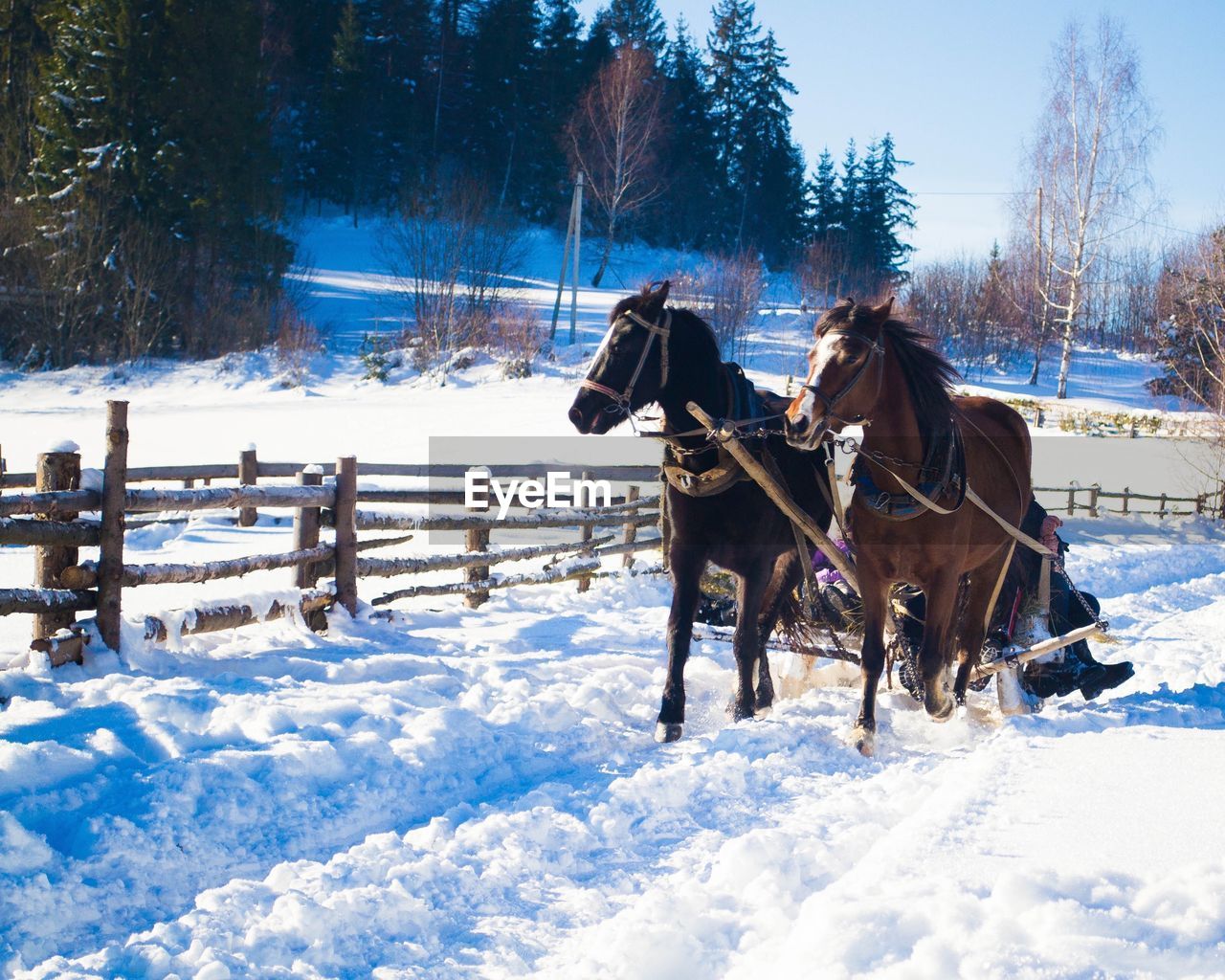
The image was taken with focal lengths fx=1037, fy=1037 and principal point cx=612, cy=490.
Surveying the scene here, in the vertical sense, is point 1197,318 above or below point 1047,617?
above

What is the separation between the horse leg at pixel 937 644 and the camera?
5020mm

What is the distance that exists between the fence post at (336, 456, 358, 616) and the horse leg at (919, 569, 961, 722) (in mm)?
3758

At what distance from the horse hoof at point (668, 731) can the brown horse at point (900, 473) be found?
2.79ft

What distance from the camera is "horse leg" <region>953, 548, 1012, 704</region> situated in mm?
5625

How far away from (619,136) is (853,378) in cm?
3616

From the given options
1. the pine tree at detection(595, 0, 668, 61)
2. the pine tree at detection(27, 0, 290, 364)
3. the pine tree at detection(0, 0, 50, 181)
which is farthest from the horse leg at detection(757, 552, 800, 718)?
the pine tree at detection(595, 0, 668, 61)

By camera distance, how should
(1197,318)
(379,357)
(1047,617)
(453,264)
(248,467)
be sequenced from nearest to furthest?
(1047,617) < (248,467) < (1197,318) < (379,357) < (453,264)

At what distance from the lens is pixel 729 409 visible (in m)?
5.25

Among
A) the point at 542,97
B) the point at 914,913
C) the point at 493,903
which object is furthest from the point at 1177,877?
the point at 542,97

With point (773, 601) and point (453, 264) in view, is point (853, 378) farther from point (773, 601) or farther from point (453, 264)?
point (453, 264)

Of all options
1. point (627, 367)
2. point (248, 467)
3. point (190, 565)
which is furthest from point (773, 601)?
point (248, 467)

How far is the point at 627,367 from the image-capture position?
193 inches

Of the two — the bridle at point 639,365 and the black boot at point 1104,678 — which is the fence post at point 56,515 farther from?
the black boot at point 1104,678

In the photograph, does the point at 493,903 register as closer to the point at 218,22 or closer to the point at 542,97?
the point at 218,22
